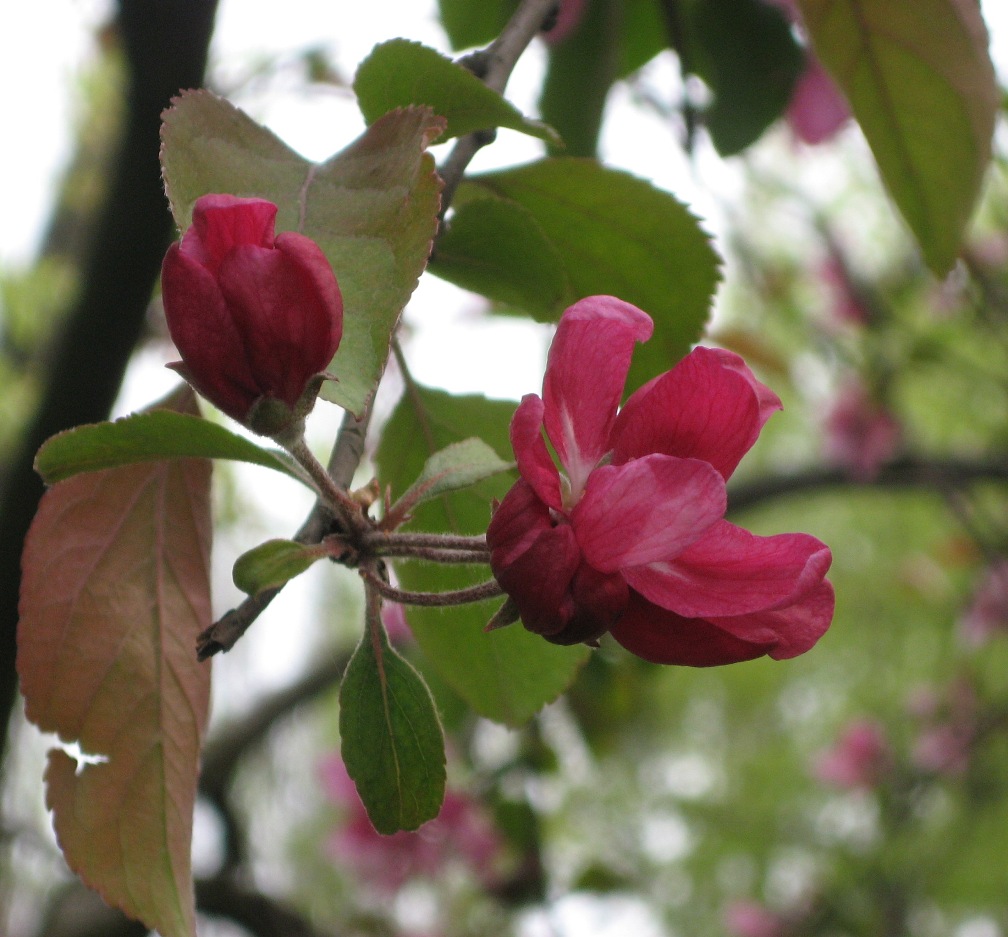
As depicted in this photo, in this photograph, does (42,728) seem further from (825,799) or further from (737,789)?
(737,789)

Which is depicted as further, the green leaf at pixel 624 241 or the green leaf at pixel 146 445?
the green leaf at pixel 624 241

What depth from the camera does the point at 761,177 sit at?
5.98 ft

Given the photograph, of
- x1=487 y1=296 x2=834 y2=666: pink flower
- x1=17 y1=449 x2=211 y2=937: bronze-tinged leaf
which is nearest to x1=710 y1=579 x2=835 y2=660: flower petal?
x1=487 y1=296 x2=834 y2=666: pink flower

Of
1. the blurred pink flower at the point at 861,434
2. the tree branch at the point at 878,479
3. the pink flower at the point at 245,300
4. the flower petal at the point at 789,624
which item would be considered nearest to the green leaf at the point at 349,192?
the pink flower at the point at 245,300

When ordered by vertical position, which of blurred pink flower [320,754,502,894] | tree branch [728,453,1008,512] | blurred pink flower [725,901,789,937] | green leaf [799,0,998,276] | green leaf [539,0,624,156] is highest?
green leaf [539,0,624,156]

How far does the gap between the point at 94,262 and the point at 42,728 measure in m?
0.51

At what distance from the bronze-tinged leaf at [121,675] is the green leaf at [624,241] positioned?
198 mm

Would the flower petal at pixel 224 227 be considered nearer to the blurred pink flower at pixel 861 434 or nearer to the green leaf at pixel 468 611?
the green leaf at pixel 468 611

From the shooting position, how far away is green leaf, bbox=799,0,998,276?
1.57ft

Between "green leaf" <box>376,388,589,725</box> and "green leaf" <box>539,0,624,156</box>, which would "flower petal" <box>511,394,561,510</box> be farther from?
"green leaf" <box>539,0,624,156</box>

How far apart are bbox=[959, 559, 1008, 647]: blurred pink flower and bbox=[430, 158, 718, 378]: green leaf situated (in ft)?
6.28

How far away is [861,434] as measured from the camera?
2010 millimetres

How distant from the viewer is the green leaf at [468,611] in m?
0.49

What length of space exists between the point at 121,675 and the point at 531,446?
8.3 inches
